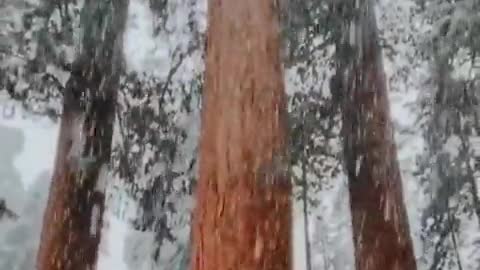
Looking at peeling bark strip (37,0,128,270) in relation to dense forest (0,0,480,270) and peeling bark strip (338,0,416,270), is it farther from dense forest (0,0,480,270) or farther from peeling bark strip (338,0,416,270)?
peeling bark strip (338,0,416,270)

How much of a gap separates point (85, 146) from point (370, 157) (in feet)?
1.33

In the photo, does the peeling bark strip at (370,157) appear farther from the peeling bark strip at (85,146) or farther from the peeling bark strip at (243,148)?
the peeling bark strip at (85,146)

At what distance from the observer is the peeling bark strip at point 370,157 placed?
3.94ft

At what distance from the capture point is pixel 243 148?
4.01 feet

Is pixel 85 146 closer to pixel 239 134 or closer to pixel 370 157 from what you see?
pixel 239 134

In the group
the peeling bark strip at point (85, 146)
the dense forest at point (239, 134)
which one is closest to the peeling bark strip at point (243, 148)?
the dense forest at point (239, 134)

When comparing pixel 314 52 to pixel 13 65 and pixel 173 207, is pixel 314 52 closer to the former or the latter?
pixel 173 207

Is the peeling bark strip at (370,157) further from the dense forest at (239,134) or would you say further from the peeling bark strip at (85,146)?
the peeling bark strip at (85,146)

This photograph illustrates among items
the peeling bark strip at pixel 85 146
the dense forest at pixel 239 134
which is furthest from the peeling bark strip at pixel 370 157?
the peeling bark strip at pixel 85 146

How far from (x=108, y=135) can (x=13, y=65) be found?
0.17 m

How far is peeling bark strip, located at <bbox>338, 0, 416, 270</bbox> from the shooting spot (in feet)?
3.94

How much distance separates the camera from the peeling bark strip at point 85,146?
3.86 feet

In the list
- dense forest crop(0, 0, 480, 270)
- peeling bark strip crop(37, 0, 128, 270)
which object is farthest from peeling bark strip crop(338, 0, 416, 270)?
peeling bark strip crop(37, 0, 128, 270)

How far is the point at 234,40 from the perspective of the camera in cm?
131
